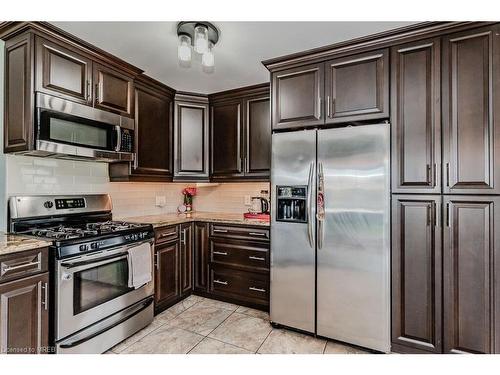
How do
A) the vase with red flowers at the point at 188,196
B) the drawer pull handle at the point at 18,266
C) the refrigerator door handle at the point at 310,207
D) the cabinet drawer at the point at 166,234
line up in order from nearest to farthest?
the drawer pull handle at the point at 18,266 < the refrigerator door handle at the point at 310,207 < the cabinet drawer at the point at 166,234 < the vase with red flowers at the point at 188,196

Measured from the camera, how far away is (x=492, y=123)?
179 cm

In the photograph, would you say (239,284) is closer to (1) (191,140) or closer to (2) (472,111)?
(1) (191,140)

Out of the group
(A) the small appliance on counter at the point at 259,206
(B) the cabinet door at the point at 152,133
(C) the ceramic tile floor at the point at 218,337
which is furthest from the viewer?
(A) the small appliance on counter at the point at 259,206

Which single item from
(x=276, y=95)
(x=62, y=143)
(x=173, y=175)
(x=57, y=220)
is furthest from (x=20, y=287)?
(x=276, y=95)

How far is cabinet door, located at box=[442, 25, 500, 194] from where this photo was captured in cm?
179

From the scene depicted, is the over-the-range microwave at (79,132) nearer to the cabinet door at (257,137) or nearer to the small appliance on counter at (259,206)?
the cabinet door at (257,137)

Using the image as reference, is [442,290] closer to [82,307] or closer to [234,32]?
[234,32]

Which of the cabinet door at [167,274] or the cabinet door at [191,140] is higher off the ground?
the cabinet door at [191,140]

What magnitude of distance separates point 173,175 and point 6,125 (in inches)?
60.5

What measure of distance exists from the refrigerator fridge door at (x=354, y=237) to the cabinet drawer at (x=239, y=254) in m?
0.67

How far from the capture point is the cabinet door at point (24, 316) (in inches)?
62.0

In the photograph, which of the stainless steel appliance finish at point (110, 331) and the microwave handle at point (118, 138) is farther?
the microwave handle at point (118, 138)

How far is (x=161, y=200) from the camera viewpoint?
352cm

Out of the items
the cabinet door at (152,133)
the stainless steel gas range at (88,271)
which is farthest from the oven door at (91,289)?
the cabinet door at (152,133)
